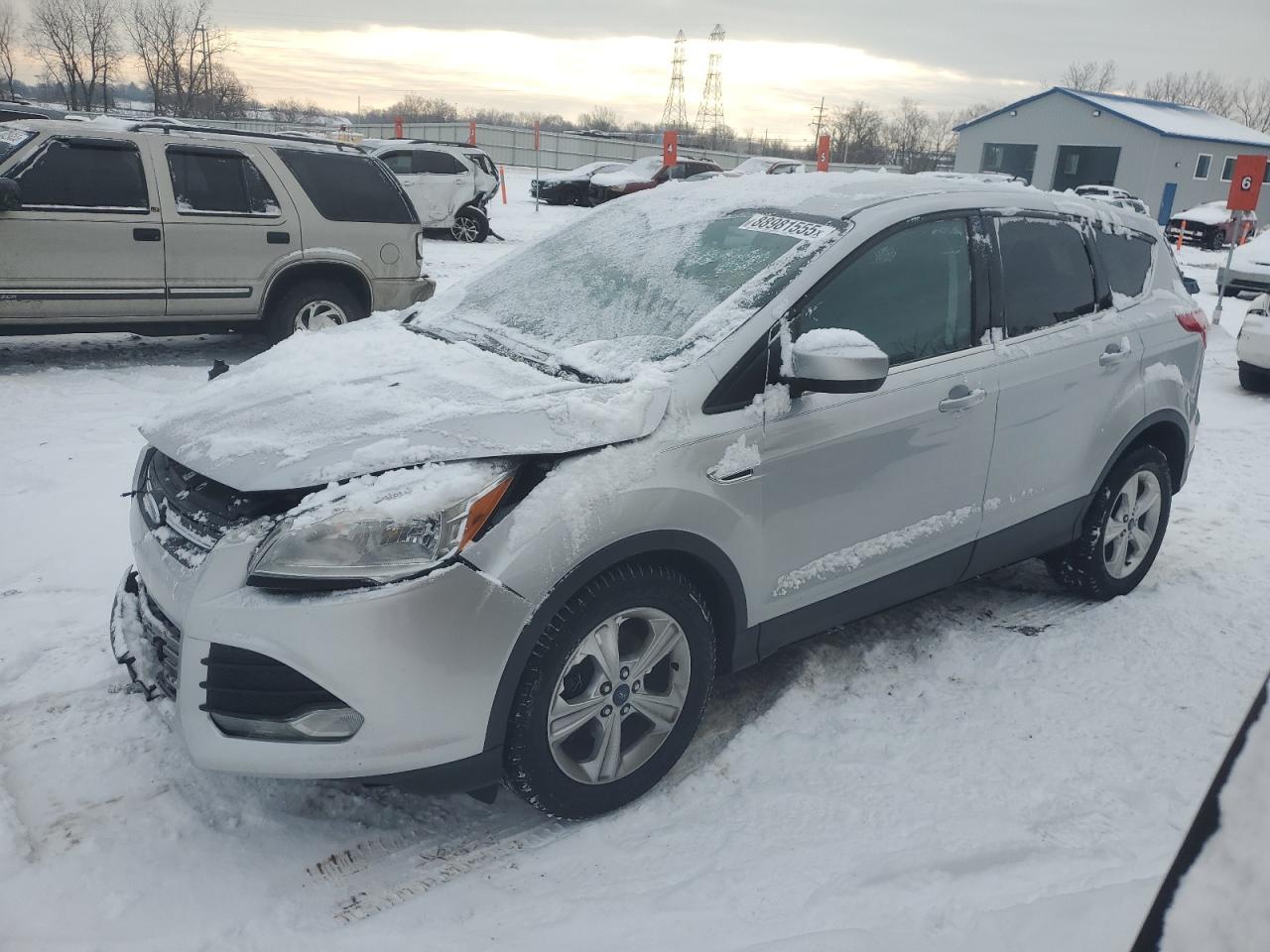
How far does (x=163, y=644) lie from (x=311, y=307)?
593 centimetres

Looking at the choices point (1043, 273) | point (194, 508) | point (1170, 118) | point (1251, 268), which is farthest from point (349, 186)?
point (1170, 118)

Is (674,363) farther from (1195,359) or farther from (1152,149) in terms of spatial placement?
(1152,149)

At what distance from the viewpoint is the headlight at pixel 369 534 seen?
7.63 ft

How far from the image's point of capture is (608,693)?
2.73 meters

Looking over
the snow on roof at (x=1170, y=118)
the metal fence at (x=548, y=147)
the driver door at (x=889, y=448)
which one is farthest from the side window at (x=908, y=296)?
the metal fence at (x=548, y=147)

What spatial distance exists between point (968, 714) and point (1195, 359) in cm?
224

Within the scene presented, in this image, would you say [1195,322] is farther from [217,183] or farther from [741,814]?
[217,183]

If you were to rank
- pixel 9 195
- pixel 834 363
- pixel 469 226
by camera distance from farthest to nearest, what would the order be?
1. pixel 469 226
2. pixel 9 195
3. pixel 834 363

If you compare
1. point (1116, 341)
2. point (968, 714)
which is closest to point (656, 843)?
point (968, 714)

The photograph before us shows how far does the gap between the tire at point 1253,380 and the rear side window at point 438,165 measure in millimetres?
12936

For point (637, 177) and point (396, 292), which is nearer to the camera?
point (396, 292)

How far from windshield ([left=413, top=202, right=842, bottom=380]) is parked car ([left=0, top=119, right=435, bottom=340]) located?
4.43 m

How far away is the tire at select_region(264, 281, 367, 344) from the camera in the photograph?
7.95 meters

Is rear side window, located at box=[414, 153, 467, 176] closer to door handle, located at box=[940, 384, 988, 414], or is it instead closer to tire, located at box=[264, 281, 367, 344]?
tire, located at box=[264, 281, 367, 344]
